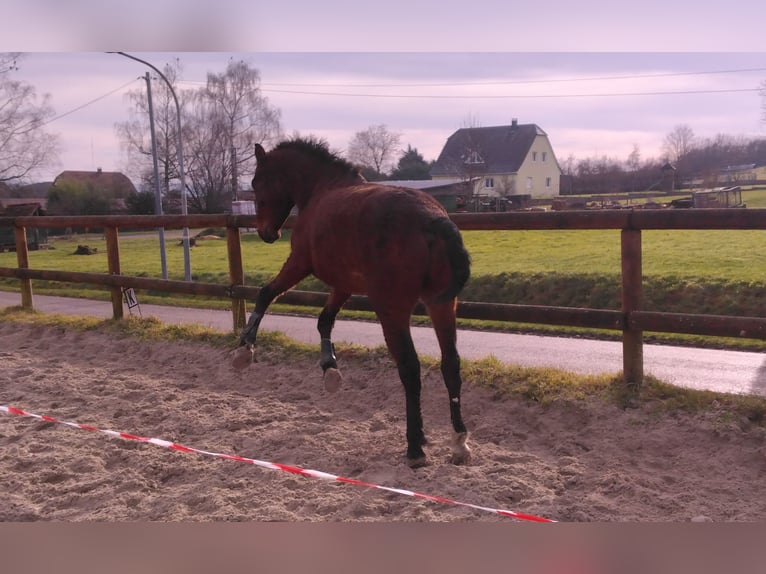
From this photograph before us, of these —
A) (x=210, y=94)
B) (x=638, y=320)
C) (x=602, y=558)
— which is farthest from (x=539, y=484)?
(x=210, y=94)

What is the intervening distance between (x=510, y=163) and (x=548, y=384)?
3.26 meters

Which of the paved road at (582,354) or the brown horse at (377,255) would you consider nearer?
the brown horse at (377,255)

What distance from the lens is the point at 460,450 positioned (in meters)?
3.85

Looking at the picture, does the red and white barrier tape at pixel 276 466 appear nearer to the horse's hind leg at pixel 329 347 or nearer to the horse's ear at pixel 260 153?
the horse's hind leg at pixel 329 347

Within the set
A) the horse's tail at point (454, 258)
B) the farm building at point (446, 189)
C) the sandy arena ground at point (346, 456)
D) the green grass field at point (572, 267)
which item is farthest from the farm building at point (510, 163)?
the horse's tail at point (454, 258)

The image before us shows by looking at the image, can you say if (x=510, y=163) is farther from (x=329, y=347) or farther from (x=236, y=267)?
(x=329, y=347)

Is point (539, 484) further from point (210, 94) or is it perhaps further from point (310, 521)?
point (210, 94)

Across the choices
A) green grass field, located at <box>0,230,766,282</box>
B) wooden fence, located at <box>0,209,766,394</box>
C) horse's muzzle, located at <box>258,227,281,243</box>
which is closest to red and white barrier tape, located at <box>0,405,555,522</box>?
horse's muzzle, located at <box>258,227,281,243</box>

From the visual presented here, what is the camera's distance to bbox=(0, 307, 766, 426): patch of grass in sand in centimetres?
430

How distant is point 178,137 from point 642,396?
483 cm

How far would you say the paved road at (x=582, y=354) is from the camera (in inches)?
221

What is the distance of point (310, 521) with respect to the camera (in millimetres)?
3127

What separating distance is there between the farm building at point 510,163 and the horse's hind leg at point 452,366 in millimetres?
3170

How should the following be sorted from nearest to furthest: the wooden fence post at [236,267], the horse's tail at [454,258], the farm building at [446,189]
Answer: the horse's tail at [454,258], the farm building at [446,189], the wooden fence post at [236,267]
